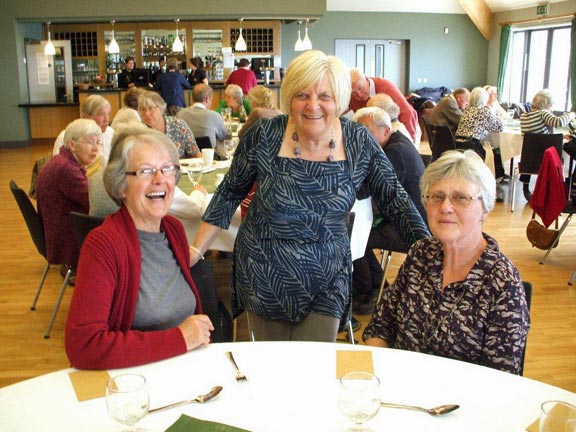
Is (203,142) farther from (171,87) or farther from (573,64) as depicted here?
(573,64)

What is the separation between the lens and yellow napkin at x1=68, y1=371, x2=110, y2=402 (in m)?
1.58

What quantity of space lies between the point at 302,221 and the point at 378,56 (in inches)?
643

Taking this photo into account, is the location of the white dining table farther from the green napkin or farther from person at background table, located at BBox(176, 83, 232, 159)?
person at background table, located at BBox(176, 83, 232, 159)

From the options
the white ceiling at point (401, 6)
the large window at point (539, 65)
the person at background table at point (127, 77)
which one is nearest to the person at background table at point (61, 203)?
the person at background table at point (127, 77)

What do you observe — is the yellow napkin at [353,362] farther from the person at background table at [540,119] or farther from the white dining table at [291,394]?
the person at background table at [540,119]

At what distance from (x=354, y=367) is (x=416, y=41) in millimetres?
16953

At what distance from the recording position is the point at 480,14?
16984mm

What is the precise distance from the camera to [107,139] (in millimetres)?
5672

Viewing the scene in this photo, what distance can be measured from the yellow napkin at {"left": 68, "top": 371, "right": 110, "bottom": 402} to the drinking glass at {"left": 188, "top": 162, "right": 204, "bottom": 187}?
2.35 m

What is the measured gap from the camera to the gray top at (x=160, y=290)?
1983mm

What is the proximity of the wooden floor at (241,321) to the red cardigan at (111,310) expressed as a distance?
1895mm

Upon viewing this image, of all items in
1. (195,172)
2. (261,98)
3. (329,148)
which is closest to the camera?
(329,148)

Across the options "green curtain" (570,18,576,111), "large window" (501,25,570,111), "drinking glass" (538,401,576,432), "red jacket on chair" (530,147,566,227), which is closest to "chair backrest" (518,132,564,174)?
"red jacket on chair" (530,147,566,227)

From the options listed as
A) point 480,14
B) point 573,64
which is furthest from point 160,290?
point 480,14
